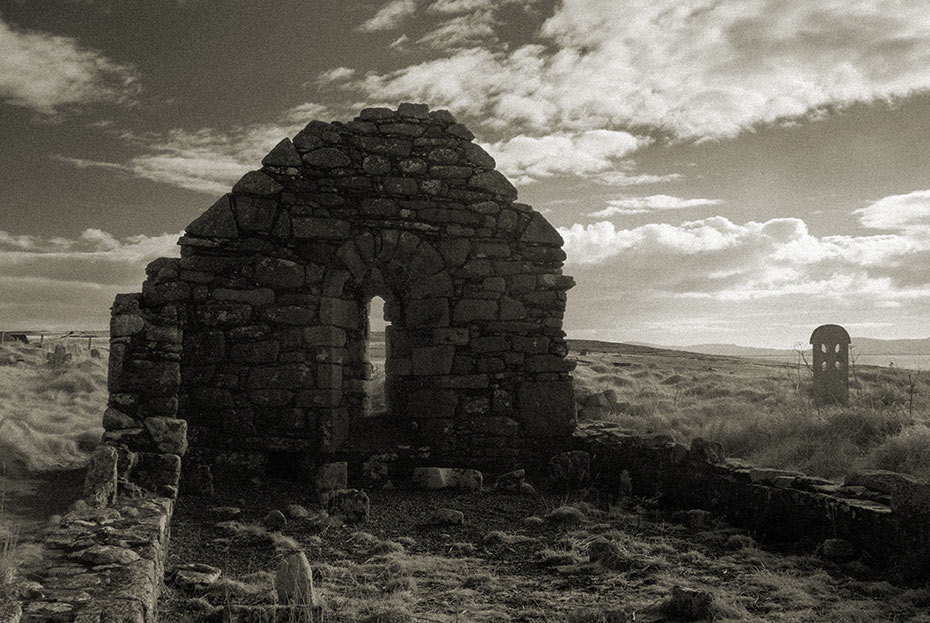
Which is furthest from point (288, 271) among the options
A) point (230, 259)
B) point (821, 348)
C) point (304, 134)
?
point (821, 348)

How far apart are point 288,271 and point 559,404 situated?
3.78m

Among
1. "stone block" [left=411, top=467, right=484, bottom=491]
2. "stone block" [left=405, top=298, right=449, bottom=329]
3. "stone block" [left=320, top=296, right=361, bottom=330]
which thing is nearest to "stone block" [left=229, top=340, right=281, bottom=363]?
"stone block" [left=320, top=296, right=361, bottom=330]

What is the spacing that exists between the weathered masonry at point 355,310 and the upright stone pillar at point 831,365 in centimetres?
722

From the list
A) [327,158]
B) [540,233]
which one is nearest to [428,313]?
[540,233]

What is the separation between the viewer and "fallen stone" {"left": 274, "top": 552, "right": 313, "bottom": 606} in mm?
4285

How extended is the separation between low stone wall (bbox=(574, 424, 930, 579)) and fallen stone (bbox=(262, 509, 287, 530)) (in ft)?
12.3

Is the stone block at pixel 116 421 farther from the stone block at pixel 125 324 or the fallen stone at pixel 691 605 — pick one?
the fallen stone at pixel 691 605

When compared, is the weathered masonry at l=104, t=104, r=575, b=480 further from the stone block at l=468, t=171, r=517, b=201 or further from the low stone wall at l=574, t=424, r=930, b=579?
the low stone wall at l=574, t=424, r=930, b=579

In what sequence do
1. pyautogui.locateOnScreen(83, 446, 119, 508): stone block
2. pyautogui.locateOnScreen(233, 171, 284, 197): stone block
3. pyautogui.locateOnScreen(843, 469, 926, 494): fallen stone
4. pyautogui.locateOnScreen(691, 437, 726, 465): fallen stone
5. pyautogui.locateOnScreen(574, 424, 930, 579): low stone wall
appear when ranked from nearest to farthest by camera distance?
pyautogui.locateOnScreen(574, 424, 930, 579): low stone wall, pyautogui.locateOnScreen(843, 469, 926, 494): fallen stone, pyautogui.locateOnScreen(83, 446, 119, 508): stone block, pyautogui.locateOnScreen(691, 437, 726, 465): fallen stone, pyautogui.locateOnScreen(233, 171, 284, 197): stone block

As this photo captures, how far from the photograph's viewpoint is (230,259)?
8.73 meters

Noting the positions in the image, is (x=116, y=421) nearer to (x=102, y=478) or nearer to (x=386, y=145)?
(x=102, y=478)

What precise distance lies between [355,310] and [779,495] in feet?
17.6

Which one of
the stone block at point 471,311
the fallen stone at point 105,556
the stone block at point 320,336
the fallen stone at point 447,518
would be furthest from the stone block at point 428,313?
the fallen stone at point 105,556

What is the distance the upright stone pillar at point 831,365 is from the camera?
14047 mm
